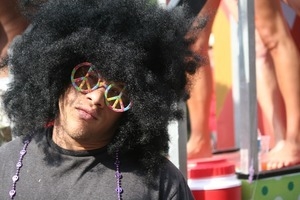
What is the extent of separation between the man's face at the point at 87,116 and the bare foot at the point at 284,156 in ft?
5.75

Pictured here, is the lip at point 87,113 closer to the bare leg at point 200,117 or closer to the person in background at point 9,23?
the person in background at point 9,23

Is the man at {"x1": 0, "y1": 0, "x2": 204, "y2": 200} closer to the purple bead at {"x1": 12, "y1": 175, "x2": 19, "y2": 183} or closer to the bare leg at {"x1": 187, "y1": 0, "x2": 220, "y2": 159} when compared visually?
the purple bead at {"x1": 12, "y1": 175, "x2": 19, "y2": 183}

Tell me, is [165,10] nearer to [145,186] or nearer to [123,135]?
[123,135]

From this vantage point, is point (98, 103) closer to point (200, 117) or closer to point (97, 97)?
point (97, 97)

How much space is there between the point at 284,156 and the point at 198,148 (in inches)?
20.3

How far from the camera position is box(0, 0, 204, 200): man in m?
1.90

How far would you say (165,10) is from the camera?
2121 millimetres

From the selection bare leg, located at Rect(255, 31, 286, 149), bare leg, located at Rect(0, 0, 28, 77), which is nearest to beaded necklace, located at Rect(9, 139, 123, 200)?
bare leg, located at Rect(0, 0, 28, 77)

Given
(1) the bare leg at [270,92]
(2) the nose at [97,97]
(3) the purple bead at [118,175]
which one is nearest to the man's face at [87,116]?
(2) the nose at [97,97]

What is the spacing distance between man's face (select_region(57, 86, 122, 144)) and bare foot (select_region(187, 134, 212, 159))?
180 centimetres

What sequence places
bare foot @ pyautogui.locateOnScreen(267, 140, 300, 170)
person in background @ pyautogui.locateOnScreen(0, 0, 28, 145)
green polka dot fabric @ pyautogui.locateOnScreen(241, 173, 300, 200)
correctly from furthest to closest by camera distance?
bare foot @ pyautogui.locateOnScreen(267, 140, 300, 170), green polka dot fabric @ pyautogui.locateOnScreen(241, 173, 300, 200), person in background @ pyautogui.locateOnScreen(0, 0, 28, 145)

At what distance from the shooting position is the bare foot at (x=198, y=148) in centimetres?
372

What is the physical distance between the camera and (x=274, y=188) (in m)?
3.38

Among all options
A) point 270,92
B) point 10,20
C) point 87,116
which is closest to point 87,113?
point 87,116
